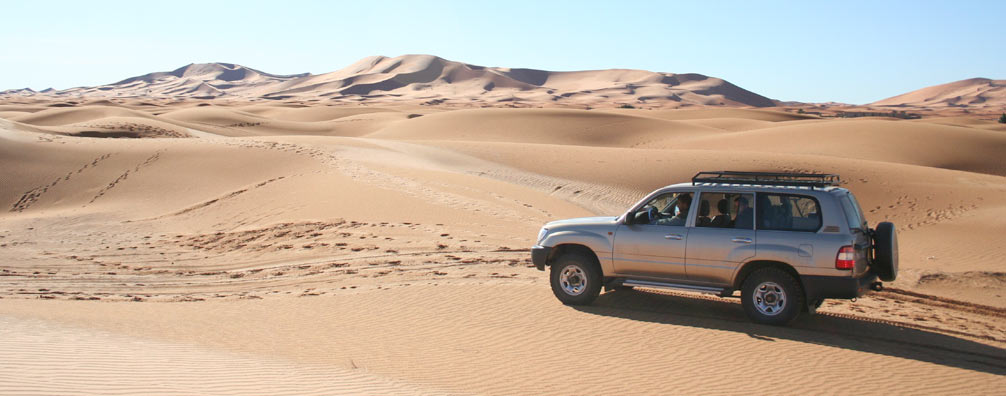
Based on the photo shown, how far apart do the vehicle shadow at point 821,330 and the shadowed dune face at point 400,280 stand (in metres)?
0.05

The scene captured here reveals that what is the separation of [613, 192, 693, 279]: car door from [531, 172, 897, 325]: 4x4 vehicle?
13 mm

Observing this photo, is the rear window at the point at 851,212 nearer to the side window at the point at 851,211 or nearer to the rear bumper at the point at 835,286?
the side window at the point at 851,211

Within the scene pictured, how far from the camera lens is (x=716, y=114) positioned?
3297 inches

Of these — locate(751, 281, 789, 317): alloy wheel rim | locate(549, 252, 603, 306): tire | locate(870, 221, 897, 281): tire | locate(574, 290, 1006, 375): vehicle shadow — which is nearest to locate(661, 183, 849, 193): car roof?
locate(870, 221, 897, 281): tire

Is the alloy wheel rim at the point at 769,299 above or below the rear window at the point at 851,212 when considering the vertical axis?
below

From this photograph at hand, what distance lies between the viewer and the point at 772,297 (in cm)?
937

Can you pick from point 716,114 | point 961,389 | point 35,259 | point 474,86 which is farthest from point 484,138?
point 474,86

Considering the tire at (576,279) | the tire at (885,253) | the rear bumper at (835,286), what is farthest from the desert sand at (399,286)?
the tire at (885,253)

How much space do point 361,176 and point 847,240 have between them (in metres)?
18.5

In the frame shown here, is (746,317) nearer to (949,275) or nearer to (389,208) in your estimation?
(949,275)

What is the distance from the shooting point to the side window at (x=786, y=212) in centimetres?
911

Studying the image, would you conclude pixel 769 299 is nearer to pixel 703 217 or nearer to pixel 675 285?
pixel 675 285

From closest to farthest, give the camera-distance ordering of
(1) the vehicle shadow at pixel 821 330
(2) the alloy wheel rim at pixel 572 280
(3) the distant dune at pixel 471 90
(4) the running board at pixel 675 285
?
(1) the vehicle shadow at pixel 821 330 → (4) the running board at pixel 675 285 → (2) the alloy wheel rim at pixel 572 280 → (3) the distant dune at pixel 471 90

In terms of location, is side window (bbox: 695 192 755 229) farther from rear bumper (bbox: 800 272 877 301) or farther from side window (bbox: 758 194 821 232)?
rear bumper (bbox: 800 272 877 301)
